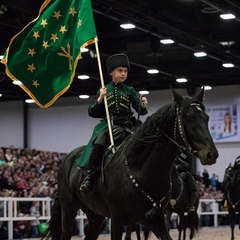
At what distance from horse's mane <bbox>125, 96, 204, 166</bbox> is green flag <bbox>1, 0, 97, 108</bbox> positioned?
200 cm

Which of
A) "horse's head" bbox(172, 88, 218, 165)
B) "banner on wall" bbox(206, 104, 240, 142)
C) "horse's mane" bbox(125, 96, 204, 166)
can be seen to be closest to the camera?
"horse's head" bbox(172, 88, 218, 165)

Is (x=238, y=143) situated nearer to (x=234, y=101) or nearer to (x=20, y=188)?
(x=234, y=101)

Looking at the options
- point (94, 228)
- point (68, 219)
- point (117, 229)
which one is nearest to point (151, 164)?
point (117, 229)

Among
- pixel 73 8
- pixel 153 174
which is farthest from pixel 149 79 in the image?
pixel 153 174

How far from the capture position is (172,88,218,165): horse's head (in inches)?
268

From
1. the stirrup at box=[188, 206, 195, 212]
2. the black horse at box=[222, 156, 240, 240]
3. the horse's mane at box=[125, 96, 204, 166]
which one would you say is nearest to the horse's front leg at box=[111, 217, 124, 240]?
the horse's mane at box=[125, 96, 204, 166]

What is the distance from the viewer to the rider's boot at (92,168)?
8508 millimetres

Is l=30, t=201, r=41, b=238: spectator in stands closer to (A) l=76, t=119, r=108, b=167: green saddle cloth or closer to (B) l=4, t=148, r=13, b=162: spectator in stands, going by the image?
(B) l=4, t=148, r=13, b=162: spectator in stands

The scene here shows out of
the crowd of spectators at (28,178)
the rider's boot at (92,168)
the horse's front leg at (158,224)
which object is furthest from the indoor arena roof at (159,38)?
the horse's front leg at (158,224)

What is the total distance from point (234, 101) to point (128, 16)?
1680cm

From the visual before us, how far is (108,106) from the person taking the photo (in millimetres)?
8797

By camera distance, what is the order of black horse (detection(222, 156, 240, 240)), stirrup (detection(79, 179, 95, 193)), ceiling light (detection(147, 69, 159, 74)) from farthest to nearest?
ceiling light (detection(147, 69, 159, 74)) → black horse (detection(222, 156, 240, 240)) → stirrup (detection(79, 179, 95, 193))

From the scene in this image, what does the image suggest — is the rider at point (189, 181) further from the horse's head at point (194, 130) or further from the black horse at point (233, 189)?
the horse's head at point (194, 130)

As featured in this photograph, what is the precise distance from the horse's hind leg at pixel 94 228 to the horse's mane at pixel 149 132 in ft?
6.01
